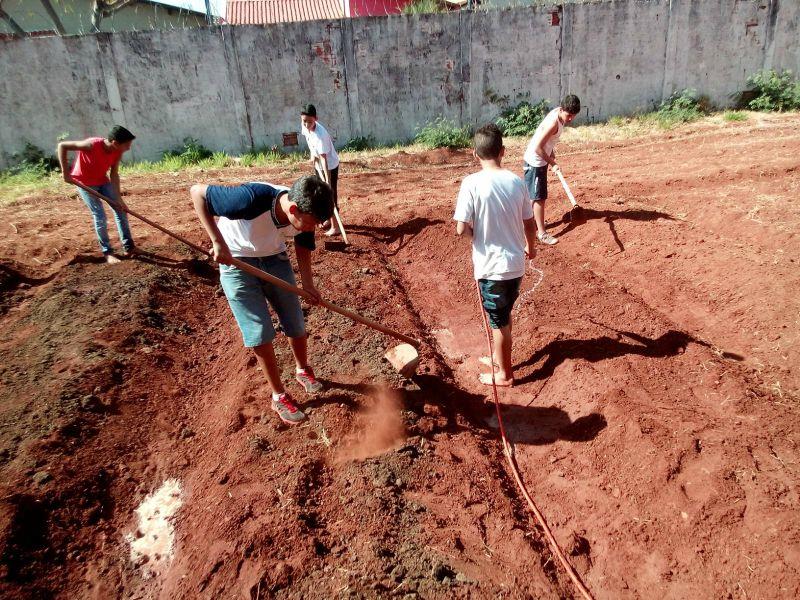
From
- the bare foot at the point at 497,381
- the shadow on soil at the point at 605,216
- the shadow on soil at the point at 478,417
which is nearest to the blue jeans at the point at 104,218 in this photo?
the shadow on soil at the point at 478,417

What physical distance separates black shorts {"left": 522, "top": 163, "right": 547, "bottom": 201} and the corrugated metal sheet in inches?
721

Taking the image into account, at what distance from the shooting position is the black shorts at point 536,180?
264 inches

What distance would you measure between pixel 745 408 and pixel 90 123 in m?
13.6

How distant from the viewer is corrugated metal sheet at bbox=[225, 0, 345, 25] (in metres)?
22.0

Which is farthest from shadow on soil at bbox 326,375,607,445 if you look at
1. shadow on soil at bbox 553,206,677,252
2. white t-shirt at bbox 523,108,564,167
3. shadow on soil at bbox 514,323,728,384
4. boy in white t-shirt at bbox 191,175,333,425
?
shadow on soil at bbox 553,206,677,252

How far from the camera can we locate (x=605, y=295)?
5723mm

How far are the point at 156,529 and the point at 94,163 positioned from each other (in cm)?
443

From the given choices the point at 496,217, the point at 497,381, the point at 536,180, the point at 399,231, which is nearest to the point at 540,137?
the point at 536,180

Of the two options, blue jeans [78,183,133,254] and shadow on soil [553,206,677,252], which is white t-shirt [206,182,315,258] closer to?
blue jeans [78,183,133,254]

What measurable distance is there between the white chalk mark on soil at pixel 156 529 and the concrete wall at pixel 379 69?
10.9 m

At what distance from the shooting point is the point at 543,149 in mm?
6535

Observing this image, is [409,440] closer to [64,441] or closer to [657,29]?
[64,441]

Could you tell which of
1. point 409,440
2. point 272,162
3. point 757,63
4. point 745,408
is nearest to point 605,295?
point 745,408

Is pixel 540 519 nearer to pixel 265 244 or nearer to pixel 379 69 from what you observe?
pixel 265 244
